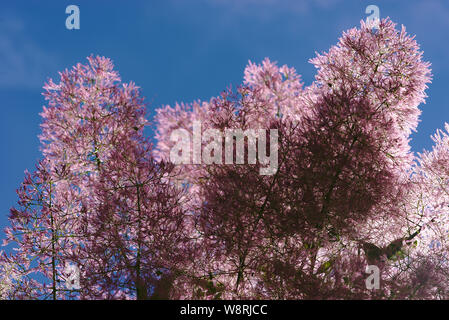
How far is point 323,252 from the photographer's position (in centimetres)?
407

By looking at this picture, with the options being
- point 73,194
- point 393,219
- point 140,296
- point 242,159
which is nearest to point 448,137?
point 393,219

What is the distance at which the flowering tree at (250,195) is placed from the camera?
11.9 ft

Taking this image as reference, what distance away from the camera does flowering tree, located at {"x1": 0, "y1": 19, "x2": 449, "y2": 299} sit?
362 centimetres

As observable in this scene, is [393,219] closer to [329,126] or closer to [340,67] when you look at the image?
[329,126]

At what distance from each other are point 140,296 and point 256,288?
41.8 inches

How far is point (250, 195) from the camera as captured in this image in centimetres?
369

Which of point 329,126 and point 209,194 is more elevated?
point 329,126
